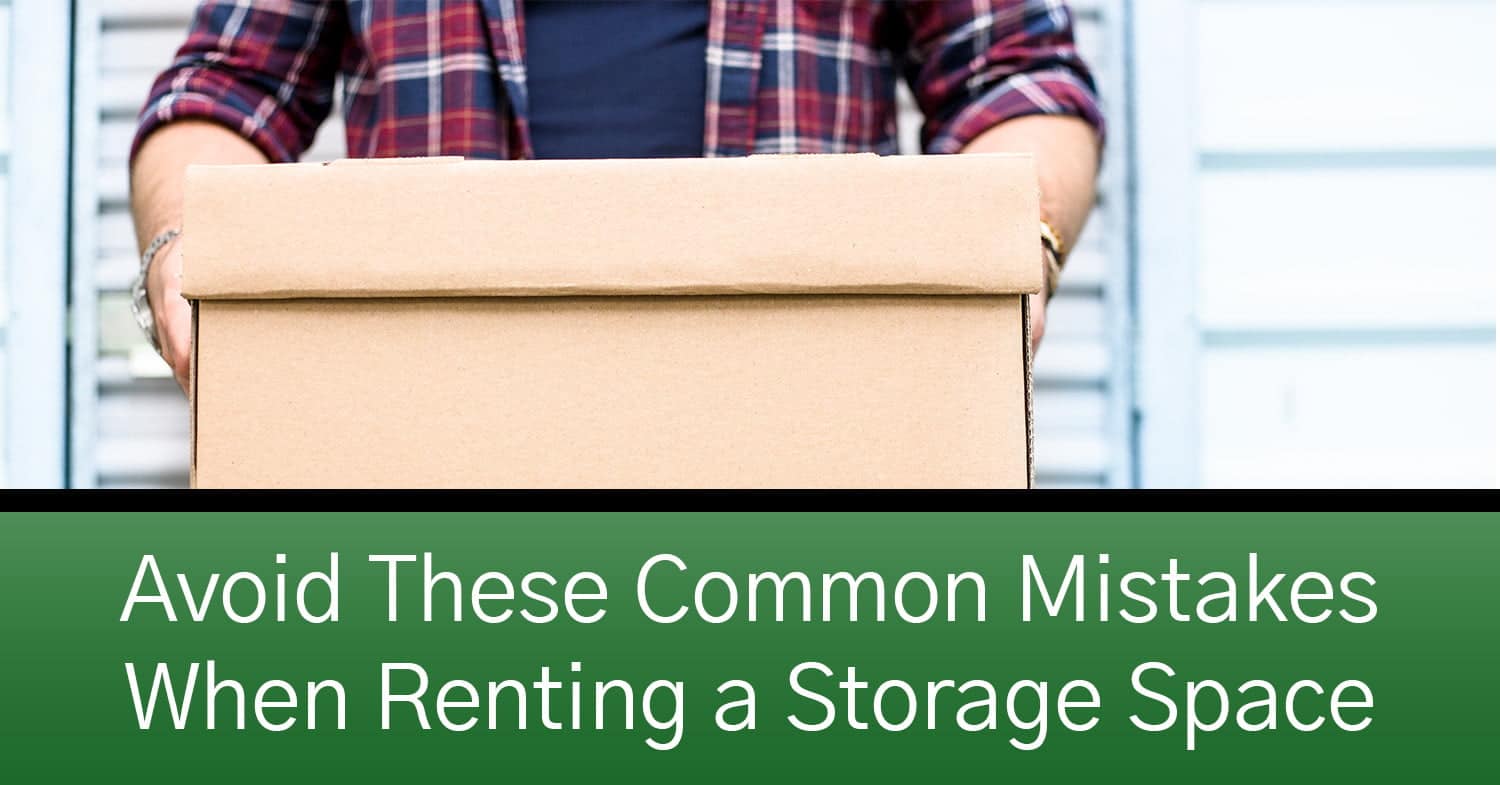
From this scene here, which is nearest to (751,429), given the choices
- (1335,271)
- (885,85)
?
(885,85)

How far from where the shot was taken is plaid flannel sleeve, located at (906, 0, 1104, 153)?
1.26 metres

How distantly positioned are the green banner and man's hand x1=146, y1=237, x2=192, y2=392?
318 millimetres

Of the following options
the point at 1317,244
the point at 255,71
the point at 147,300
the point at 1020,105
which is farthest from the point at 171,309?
the point at 1317,244

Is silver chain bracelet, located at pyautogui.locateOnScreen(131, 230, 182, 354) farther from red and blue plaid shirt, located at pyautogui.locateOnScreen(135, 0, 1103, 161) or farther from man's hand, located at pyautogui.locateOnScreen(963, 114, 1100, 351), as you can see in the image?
man's hand, located at pyautogui.locateOnScreen(963, 114, 1100, 351)

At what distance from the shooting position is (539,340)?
0.72 meters

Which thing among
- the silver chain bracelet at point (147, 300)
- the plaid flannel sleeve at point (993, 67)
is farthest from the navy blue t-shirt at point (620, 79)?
the silver chain bracelet at point (147, 300)

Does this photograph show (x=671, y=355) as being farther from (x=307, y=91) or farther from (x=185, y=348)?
(x=307, y=91)

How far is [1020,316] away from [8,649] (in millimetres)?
570

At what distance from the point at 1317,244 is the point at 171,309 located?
144 centimetres

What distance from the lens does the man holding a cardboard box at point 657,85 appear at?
4.16ft

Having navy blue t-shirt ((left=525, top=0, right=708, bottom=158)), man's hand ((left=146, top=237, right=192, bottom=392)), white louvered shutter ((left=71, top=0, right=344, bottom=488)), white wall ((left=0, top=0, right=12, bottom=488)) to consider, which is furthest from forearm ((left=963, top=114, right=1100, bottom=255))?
white wall ((left=0, top=0, right=12, bottom=488))

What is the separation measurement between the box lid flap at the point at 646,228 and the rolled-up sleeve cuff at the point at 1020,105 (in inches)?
21.8

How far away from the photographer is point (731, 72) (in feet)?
4.18

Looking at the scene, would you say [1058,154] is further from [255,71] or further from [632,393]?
[255,71]
